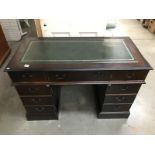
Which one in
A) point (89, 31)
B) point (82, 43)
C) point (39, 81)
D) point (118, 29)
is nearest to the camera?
point (39, 81)

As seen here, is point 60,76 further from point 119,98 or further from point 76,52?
point 119,98

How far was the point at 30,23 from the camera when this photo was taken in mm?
4297

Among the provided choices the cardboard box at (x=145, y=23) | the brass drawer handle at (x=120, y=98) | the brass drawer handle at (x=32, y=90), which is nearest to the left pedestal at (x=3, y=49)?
the brass drawer handle at (x=32, y=90)

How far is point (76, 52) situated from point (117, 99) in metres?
0.64

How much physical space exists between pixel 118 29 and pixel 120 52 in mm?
2998

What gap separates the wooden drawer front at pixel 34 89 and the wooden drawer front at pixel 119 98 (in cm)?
59

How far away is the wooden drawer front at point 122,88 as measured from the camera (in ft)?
4.33

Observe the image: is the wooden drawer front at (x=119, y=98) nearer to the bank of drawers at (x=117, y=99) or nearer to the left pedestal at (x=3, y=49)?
the bank of drawers at (x=117, y=99)

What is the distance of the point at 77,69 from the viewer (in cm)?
117

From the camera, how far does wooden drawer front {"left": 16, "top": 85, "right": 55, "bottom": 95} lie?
1.31 meters

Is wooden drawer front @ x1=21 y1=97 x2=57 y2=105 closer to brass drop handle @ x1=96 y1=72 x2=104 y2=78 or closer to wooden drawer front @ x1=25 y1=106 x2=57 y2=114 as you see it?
wooden drawer front @ x1=25 y1=106 x2=57 y2=114
